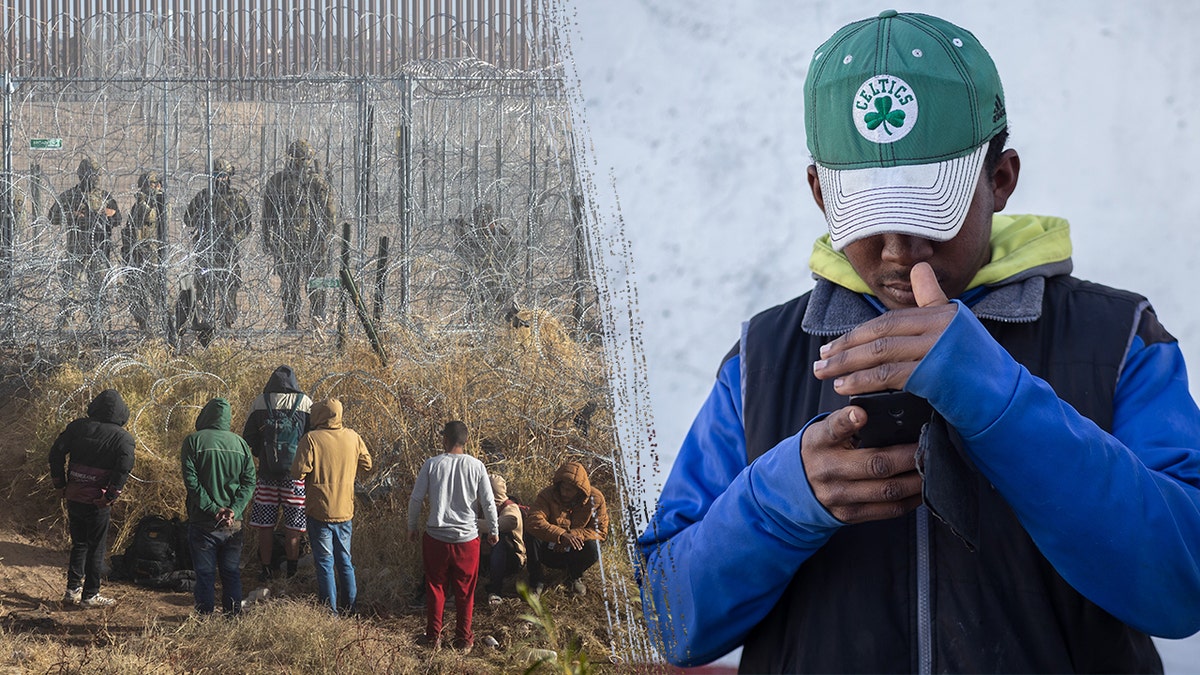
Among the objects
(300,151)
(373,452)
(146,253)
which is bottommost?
(373,452)

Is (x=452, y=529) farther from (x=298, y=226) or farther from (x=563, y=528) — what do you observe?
(x=298, y=226)

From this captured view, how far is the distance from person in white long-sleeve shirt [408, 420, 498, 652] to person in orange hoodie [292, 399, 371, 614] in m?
0.36

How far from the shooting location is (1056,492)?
2.58ft

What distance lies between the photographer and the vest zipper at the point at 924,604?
2.96 ft

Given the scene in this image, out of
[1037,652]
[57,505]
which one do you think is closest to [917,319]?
[1037,652]

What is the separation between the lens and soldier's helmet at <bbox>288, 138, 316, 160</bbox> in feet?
21.5

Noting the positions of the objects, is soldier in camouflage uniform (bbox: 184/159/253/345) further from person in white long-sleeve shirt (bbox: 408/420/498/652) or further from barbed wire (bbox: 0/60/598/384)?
person in white long-sleeve shirt (bbox: 408/420/498/652)

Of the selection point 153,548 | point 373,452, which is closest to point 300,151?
point 373,452

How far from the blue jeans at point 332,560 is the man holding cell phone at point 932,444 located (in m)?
4.05

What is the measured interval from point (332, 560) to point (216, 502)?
0.60m

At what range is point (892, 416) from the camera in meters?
0.81

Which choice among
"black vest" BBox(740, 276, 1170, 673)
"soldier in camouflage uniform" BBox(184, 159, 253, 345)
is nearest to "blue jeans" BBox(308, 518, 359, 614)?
"soldier in camouflage uniform" BBox(184, 159, 253, 345)

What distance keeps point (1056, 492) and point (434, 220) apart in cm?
546

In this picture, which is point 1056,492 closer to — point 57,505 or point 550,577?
point 550,577
